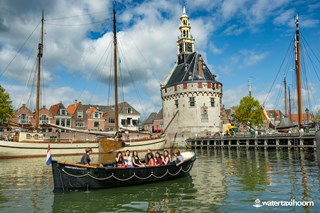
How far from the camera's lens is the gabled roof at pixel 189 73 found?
5375cm

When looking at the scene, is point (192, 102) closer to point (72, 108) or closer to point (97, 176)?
point (72, 108)

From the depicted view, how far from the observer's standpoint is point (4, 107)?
42906 millimetres

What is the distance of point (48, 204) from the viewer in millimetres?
11383

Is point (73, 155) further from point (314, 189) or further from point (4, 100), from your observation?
point (314, 189)

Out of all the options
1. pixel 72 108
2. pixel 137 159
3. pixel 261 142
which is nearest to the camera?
pixel 137 159

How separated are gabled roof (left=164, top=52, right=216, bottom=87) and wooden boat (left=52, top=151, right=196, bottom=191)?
3958cm

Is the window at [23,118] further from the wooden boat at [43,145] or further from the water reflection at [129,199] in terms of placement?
the water reflection at [129,199]

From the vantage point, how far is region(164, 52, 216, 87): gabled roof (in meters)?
53.8

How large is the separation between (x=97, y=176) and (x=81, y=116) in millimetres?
48362

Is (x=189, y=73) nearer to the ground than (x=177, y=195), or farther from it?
farther from it

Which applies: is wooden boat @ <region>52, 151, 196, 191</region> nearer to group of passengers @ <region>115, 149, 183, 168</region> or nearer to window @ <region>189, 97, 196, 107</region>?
group of passengers @ <region>115, 149, 183, 168</region>

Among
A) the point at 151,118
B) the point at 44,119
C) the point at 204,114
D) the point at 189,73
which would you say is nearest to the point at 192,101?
the point at 204,114

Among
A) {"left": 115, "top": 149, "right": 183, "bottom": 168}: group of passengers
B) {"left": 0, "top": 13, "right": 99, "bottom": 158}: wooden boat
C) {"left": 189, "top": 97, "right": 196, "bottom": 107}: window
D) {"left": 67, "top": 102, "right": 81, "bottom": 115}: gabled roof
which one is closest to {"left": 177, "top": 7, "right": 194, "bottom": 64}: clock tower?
{"left": 189, "top": 97, "right": 196, "bottom": 107}: window

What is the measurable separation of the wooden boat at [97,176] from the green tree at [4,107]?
34351 millimetres
